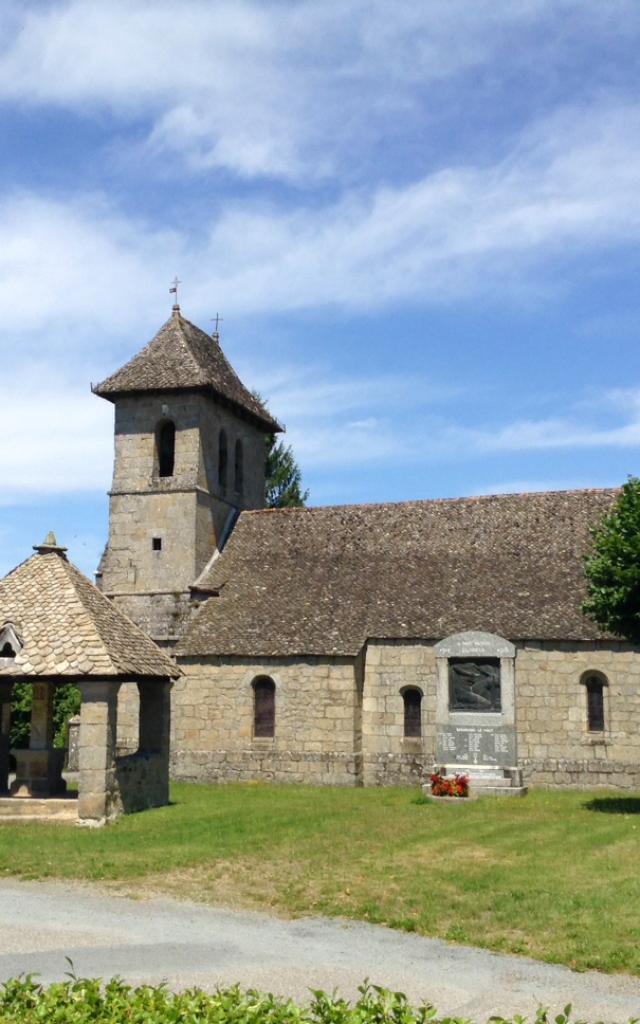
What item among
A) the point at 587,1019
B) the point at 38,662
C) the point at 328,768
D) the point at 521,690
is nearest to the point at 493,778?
the point at 521,690

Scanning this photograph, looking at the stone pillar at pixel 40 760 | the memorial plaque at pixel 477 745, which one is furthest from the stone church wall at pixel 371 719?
the stone pillar at pixel 40 760

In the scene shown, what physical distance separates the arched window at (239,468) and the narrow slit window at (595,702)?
15.0m

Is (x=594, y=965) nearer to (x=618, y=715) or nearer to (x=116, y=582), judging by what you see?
(x=618, y=715)

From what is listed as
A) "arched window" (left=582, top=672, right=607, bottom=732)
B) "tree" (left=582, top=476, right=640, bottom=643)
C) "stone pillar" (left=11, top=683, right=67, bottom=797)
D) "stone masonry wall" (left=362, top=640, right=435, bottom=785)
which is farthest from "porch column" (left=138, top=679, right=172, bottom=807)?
"arched window" (left=582, top=672, right=607, bottom=732)

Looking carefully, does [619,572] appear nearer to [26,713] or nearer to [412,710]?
[412,710]

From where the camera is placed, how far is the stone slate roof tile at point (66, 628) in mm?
18031

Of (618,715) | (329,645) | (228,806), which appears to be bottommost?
(228,806)

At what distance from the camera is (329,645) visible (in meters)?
26.9

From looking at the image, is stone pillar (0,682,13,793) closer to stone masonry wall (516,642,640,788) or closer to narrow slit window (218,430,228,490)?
stone masonry wall (516,642,640,788)

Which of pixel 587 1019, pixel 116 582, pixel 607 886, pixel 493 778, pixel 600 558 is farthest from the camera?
pixel 116 582

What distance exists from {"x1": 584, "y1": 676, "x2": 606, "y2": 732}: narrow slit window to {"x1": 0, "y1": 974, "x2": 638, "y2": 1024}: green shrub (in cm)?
2066

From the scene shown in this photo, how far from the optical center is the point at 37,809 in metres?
18.0

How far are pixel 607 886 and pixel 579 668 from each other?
13.7 metres

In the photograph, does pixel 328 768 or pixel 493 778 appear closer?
pixel 493 778
